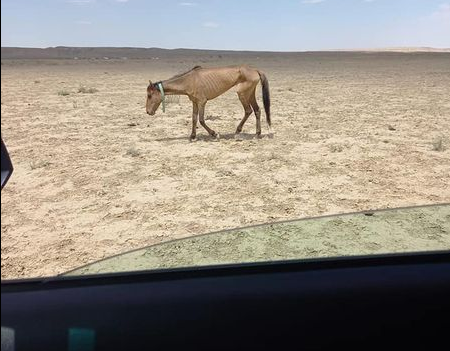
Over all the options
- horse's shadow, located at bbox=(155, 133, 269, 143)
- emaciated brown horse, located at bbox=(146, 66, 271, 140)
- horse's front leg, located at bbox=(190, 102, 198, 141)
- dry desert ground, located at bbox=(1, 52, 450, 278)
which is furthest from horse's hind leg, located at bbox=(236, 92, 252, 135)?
horse's front leg, located at bbox=(190, 102, 198, 141)

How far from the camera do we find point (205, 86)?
10188mm

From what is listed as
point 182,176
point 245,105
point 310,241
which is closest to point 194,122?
point 245,105

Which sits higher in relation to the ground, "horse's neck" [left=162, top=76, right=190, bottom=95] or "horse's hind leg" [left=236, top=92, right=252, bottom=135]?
"horse's neck" [left=162, top=76, right=190, bottom=95]

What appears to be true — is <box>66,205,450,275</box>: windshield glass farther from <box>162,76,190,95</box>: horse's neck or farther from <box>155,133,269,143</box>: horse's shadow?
<box>162,76,190,95</box>: horse's neck

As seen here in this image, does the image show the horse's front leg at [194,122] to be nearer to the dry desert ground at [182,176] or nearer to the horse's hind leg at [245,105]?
the dry desert ground at [182,176]

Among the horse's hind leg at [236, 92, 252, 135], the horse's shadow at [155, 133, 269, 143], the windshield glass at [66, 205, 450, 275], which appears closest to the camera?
the windshield glass at [66, 205, 450, 275]

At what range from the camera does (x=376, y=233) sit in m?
3.92

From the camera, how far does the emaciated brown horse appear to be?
33.0ft

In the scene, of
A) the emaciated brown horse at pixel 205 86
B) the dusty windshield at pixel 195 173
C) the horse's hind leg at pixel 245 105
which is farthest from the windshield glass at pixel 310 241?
the horse's hind leg at pixel 245 105

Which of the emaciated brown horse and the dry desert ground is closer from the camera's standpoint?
the dry desert ground

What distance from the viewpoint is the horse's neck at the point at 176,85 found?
32.9ft

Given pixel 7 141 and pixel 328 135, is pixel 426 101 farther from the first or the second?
pixel 7 141

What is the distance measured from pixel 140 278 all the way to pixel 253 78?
9.26 meters

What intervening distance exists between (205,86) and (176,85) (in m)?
0.66
